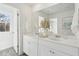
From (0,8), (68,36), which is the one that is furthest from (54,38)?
(0,8)

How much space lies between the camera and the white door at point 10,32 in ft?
4.38

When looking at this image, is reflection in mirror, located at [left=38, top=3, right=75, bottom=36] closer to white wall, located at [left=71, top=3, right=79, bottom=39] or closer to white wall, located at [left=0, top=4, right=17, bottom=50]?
white wall, located at [left=71, top=3, right=79, bottom=39]

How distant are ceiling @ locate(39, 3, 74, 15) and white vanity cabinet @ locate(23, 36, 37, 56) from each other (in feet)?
1.75

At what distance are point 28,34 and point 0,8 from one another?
638 millimetres

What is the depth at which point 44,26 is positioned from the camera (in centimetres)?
136

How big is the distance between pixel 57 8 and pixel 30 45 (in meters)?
0.85

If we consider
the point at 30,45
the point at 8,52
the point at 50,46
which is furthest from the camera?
the point at 30,45

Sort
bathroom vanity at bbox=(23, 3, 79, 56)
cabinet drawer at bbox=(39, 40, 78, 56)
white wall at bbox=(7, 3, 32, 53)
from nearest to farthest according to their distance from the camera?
cabinet drawer at bbox=(39, 40, 78, 56) < bathroom vanity at bbox=(23, 3, 79, 56) < white wall at bbox=(7, 3, 32, 53)

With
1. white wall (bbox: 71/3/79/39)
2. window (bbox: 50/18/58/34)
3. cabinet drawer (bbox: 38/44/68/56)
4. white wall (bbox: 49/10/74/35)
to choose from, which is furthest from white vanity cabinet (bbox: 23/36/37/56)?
white wall (bbox: 71/3/79/39)

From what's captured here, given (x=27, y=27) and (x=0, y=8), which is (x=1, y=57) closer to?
(x=27, y=27)

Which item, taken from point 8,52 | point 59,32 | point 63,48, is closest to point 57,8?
point 59,32

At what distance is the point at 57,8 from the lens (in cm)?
129

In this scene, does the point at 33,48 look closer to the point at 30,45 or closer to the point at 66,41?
the point at 30,45

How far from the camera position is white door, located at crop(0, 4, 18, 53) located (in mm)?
1335
